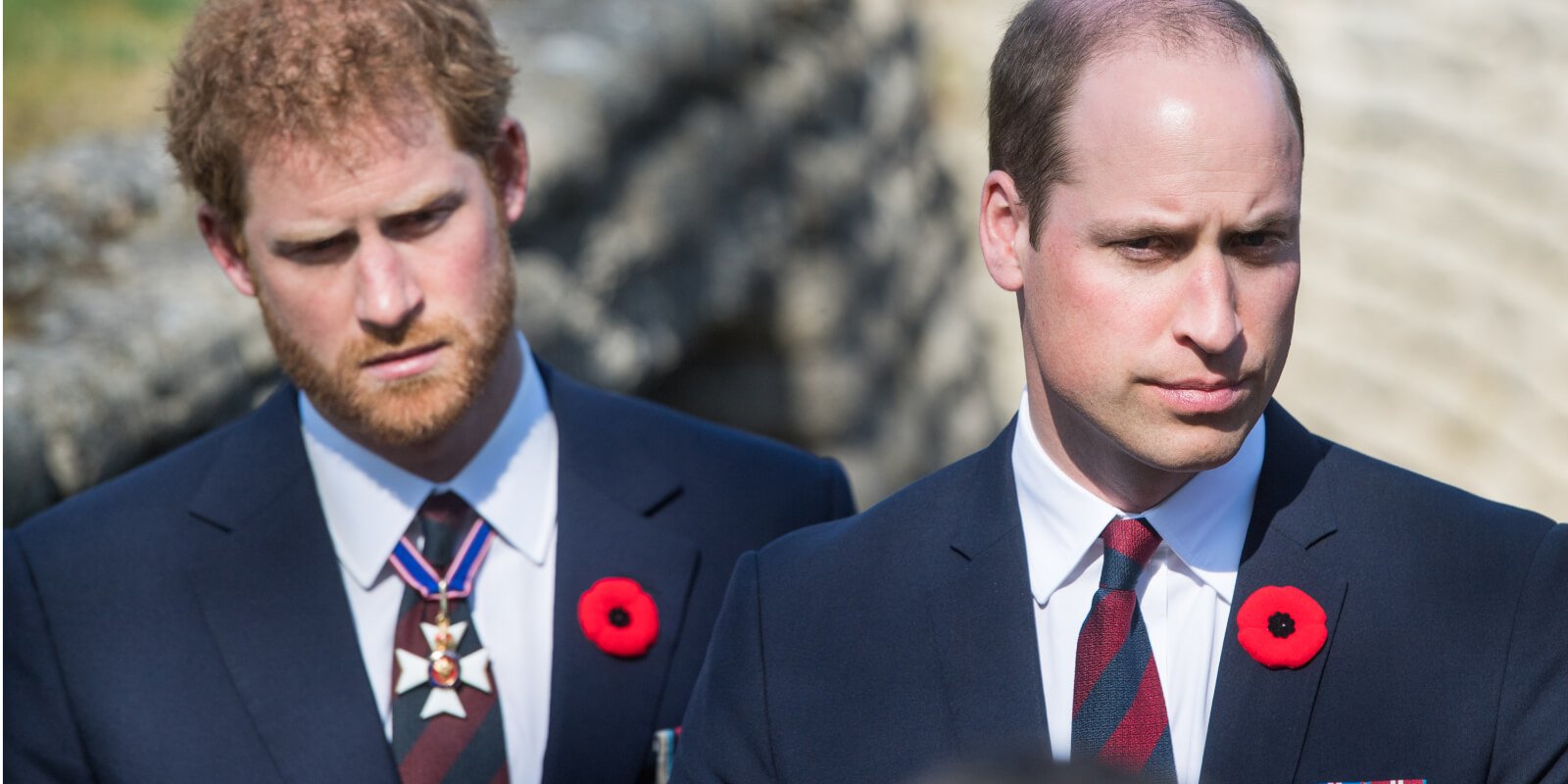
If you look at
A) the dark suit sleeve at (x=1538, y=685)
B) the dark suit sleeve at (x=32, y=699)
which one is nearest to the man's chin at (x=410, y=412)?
the dark suit sleeve at (x=32, y=699)

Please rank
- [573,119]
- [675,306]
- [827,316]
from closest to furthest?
[573,119]
[675,306]
[827,316]

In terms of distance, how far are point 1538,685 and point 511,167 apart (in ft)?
5.81

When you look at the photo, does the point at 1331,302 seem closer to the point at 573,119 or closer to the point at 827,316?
the point at 827,316

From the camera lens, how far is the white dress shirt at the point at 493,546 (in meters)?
2.84

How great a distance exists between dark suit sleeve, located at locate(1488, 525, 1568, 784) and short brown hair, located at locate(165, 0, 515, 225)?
166 centimetres

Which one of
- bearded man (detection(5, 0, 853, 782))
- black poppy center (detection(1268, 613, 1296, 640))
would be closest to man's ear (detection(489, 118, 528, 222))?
bearded man (detection(5, 0, 853, 782))

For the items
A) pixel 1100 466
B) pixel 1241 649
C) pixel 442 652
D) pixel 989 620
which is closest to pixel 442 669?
pixel 442 652

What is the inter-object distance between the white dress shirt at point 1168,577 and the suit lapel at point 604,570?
0.80m

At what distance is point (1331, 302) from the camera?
823 centimetres

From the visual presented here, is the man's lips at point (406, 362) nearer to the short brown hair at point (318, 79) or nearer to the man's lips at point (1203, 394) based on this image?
the short brown hair at point (318, 79)

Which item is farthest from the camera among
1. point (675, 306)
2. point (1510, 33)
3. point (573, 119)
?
point (1510, 33)

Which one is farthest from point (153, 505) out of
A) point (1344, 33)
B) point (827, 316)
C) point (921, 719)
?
point (1344, 33)

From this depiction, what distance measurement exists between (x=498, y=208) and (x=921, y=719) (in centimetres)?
120

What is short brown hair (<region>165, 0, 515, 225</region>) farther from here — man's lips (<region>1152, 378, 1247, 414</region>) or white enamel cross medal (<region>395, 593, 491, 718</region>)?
man's lips (<region>1152, 378, 1247, 414</region>)
